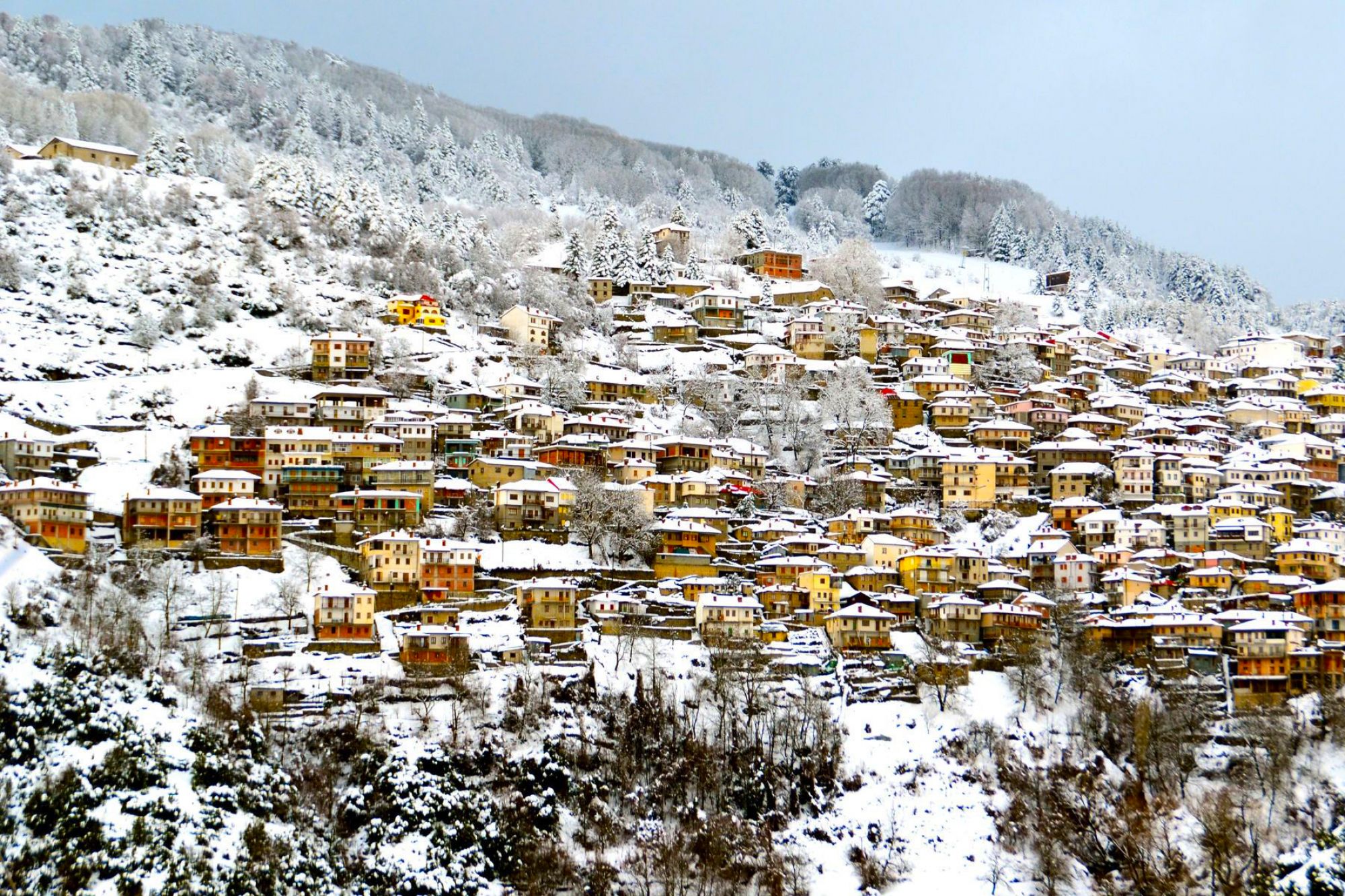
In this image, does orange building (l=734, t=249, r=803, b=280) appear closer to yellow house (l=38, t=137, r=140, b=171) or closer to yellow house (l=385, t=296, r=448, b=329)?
yellow house (l=385, t=296, r=448, b=329)

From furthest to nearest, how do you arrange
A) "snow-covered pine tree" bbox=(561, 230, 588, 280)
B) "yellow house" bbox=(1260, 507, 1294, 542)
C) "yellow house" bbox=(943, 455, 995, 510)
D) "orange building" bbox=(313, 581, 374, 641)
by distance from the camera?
1. "snow-covered pine tree" bbox=(561, 230, 588, 280)
2. "yellow house" bbox=(943, 455, 995, 510)
3. "yellow house" bbox=(1260, 507, 1294, 542)
4. "orange building" bbox=(313, 581, 374, 641)

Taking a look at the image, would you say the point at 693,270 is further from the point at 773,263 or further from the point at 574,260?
the point at 773,263

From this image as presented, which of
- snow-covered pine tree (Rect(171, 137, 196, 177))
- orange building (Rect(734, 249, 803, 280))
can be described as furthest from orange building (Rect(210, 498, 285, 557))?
orange building (Rect(734, 249, 803, 280))

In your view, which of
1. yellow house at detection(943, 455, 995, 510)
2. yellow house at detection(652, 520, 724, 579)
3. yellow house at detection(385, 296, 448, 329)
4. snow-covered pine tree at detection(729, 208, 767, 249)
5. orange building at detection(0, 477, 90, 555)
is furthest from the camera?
snow-covered pine tree at detection(729, 208, 767, 249)

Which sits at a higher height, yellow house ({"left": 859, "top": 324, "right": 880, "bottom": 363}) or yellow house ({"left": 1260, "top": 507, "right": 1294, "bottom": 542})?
yellow house ({"left": 859, "top": 324, "right": 880, "bottom": 363})

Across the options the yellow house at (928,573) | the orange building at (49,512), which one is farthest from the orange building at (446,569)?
the yellow house at (928,573)

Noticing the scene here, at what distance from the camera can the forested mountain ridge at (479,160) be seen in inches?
4877

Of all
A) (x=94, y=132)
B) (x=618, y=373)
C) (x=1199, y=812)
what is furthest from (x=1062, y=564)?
(x=94, y=132)

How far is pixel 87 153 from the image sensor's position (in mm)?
96062

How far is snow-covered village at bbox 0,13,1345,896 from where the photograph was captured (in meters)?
50.2

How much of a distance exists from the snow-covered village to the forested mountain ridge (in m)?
13.7

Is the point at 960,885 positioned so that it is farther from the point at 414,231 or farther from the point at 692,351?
the point at 414,231

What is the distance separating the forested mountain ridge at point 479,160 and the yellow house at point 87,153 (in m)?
5.79

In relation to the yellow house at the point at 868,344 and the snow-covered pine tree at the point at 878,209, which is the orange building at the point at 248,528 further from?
the snow-covered pine tree at the point at 878,209
